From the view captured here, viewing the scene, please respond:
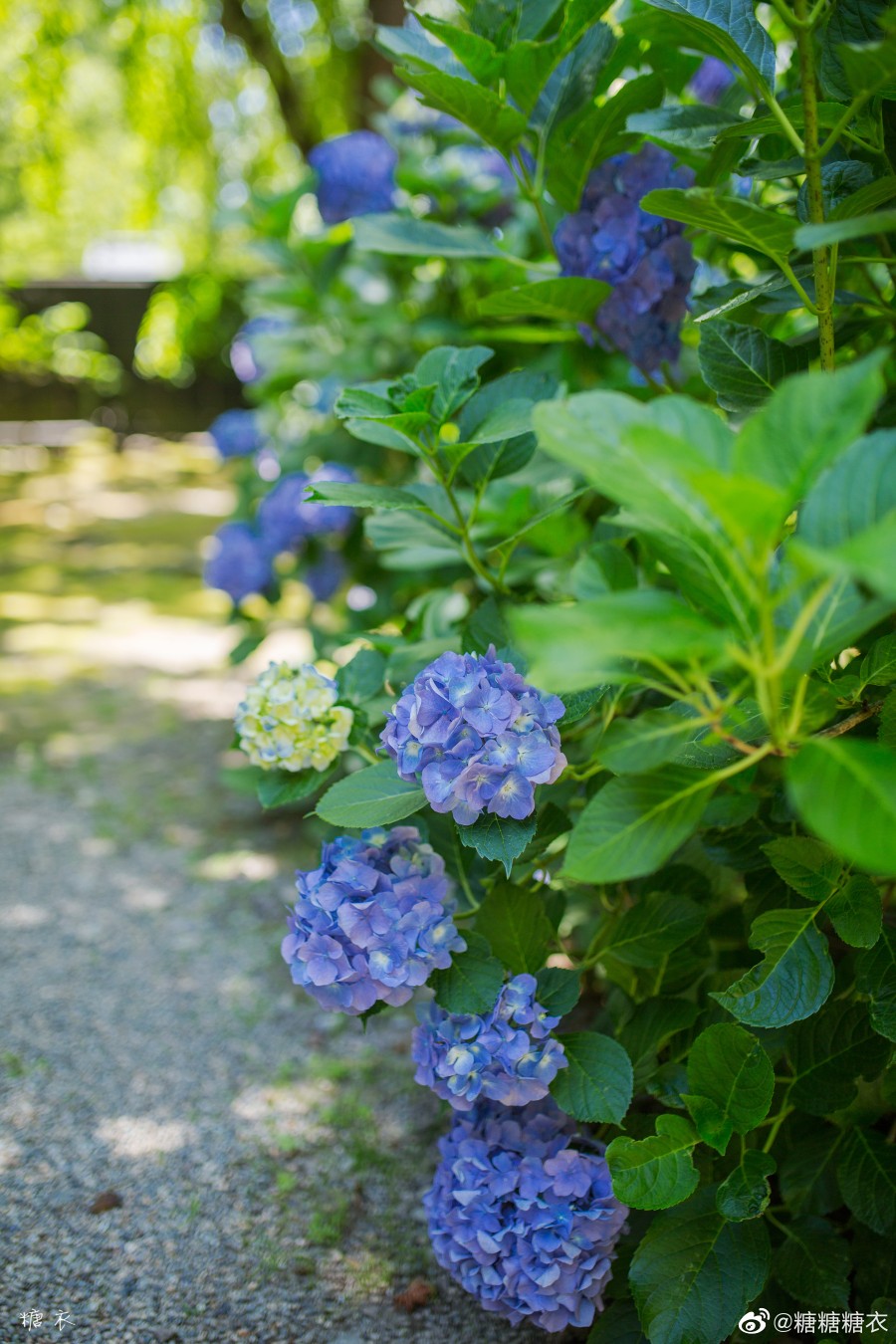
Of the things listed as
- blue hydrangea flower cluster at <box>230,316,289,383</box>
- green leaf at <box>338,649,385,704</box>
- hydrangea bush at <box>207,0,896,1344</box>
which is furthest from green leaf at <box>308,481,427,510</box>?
blue hydrangea flower cluster at <box>230,316,289,383</box>

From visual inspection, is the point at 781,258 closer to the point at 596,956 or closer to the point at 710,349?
the point at 710,349

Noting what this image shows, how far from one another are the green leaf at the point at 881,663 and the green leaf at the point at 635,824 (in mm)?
241

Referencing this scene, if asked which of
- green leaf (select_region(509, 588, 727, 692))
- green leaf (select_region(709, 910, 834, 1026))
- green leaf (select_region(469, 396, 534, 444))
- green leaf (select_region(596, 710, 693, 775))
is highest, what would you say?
Result: green leaf (select_region(509, 588, 727, 692))

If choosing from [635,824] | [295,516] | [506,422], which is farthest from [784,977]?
[295,516]

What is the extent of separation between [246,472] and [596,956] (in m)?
1.77

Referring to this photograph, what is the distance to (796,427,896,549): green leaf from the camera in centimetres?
61

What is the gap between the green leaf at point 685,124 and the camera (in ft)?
3.28

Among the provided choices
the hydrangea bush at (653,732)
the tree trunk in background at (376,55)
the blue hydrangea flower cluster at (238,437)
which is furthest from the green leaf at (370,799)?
the tree trunk in background at (376,55)

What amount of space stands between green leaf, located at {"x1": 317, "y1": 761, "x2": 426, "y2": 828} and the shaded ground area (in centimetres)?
63

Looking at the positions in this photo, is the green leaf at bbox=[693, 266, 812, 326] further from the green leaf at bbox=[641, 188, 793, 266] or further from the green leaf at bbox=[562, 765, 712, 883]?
the green leaf at bbox=[562, 765, 712, 883]

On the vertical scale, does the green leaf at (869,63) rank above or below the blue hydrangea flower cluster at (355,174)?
above

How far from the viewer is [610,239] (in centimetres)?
121

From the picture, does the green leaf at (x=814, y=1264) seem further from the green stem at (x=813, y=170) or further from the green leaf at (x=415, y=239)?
the green leaf at (x=415, y=239)

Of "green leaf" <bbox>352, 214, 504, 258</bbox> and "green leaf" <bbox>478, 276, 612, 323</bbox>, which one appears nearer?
"green leaf" <bbox>478, 276, 612, 323</bbox>
